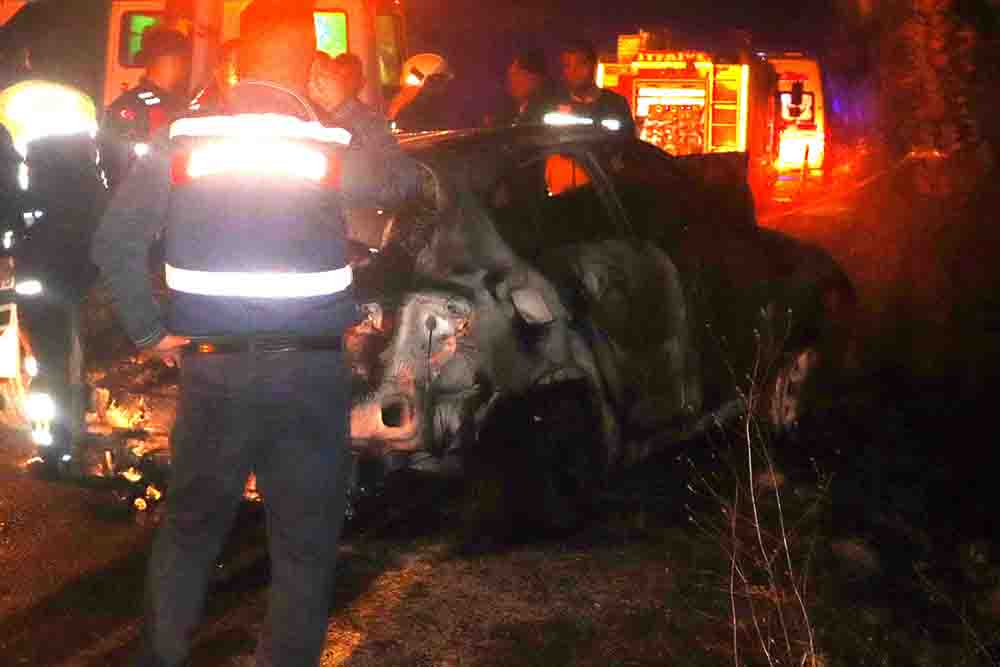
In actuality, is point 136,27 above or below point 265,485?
above

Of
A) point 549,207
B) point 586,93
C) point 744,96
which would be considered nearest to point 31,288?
point 549,207

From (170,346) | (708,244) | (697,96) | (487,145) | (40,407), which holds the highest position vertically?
(697,96)

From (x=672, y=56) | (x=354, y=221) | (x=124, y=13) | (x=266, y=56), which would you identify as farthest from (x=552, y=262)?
(x=672, y=56)

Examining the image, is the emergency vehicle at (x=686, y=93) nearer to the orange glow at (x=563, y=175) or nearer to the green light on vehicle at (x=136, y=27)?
the green light on vehicle at (x=136, y=27)

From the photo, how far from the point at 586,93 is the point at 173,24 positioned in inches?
150

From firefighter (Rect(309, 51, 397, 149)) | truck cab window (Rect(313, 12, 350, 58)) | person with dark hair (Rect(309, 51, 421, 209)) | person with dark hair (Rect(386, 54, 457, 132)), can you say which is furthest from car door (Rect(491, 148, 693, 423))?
truck cab window (Rect(313, 12, 350, 58))

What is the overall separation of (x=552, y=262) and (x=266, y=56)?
95.2 inches

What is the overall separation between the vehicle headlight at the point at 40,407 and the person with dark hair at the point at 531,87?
3.61 m

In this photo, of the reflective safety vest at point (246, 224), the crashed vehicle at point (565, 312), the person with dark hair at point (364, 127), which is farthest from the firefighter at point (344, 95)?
the reflective safety vest at point (246, 224)

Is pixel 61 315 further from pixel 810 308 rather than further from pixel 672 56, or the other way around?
pixel 672 56

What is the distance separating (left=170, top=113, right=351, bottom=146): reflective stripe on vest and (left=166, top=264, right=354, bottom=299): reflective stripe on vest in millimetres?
327

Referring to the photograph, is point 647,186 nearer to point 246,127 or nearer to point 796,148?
point 246,127

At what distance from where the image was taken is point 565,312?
548 centimetres

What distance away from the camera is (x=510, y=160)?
570 centimetres
